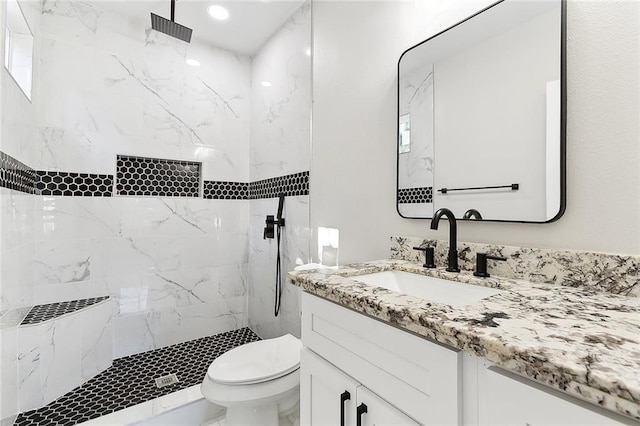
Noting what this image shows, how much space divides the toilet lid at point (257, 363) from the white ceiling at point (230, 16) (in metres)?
2.27

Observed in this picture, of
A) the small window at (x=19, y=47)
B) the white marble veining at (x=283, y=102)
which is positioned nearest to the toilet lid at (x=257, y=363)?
the white marble veining at (x=283, y=102)

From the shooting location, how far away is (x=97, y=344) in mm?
2035

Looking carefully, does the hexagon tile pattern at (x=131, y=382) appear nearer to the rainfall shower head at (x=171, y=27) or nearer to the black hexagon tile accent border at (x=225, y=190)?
the black hexagon tile accent border at (x=225, y=190)

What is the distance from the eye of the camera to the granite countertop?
421 millimetres

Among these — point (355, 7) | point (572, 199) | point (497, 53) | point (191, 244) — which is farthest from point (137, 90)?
point (572, 199)

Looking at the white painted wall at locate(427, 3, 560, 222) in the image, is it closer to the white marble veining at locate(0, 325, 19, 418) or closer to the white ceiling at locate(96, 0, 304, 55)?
the white ceiling at locate(96, 0, 304, 55)

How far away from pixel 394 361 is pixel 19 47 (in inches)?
99.4

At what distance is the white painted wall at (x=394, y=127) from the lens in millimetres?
832

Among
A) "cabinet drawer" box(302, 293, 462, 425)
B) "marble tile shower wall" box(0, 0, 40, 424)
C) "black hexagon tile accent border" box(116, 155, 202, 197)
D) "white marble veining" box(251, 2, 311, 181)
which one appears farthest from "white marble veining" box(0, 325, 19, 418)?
"white marble veining" box(251, 2, 311, 181)

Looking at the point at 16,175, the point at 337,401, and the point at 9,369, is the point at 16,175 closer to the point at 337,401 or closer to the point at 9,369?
the point at 9,369

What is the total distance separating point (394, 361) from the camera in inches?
29.3

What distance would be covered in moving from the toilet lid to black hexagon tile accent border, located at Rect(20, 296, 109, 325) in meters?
1.08

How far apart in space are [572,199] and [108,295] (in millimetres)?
2693

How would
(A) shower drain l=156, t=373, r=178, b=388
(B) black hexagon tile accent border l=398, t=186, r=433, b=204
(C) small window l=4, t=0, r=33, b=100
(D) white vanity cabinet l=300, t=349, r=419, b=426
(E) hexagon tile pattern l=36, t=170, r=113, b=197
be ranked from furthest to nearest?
(E) hexagon tile pattern l=36, t=170, r=113, b=197, (A) shower drain l=156, t=373, r=178, b=388, (C) small window l=4, t=0, r=33, b=100, (B) black hexagon tile accent border l=398, t=186, r=433, b=204, (D) white vanity cabinet l=300, t=349, r=419, b=426
